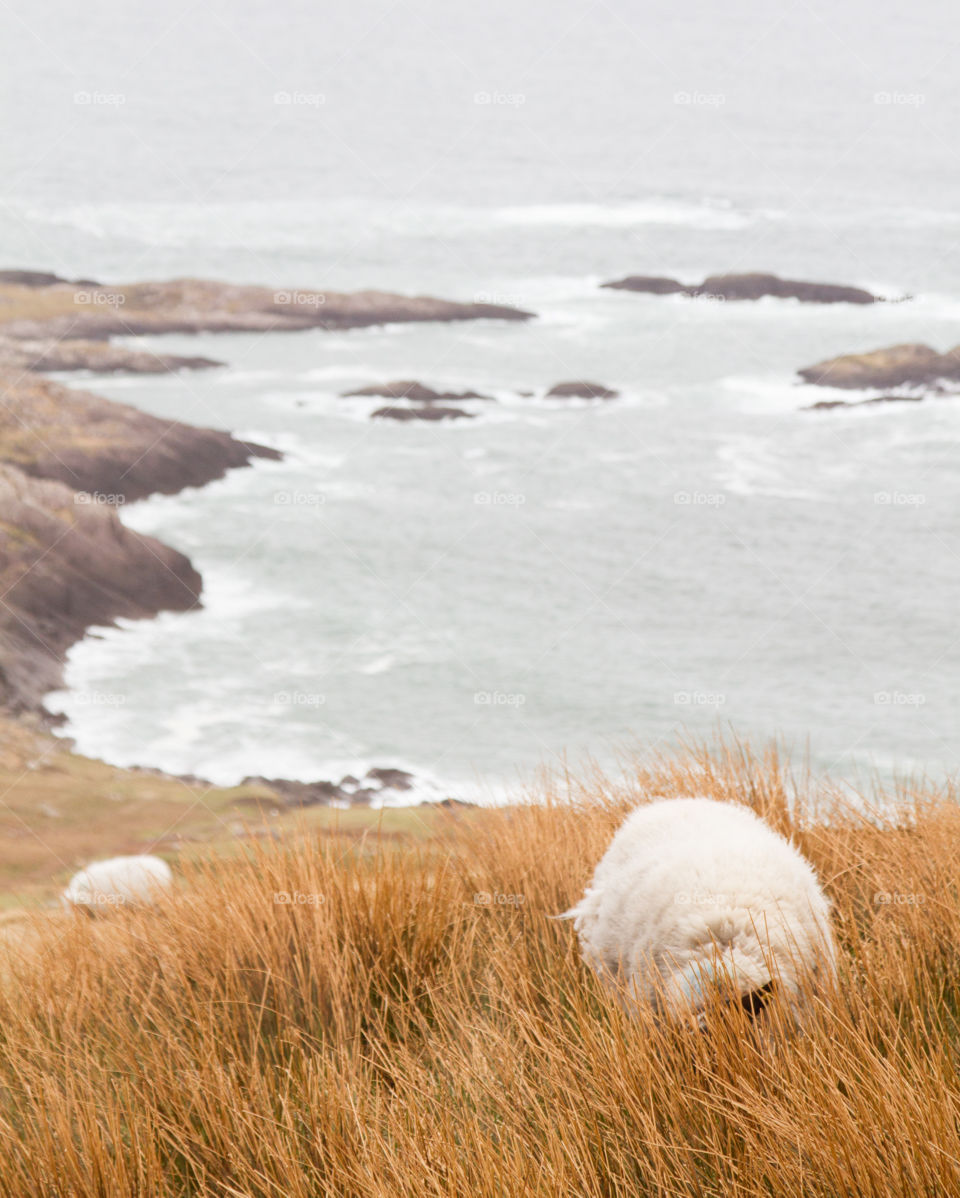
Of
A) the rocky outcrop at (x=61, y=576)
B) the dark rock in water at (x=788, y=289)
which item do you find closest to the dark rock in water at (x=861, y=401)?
the dark rock in water at (x=788, y=289)

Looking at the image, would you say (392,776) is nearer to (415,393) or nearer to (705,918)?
(705,918)

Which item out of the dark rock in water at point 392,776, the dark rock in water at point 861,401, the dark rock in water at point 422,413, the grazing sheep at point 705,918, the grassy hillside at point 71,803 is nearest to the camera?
the grazing sheep at point 705,918

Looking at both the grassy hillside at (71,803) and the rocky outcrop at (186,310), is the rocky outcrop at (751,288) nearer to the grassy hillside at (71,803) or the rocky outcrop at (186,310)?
the rocky outcrop at (186,310)

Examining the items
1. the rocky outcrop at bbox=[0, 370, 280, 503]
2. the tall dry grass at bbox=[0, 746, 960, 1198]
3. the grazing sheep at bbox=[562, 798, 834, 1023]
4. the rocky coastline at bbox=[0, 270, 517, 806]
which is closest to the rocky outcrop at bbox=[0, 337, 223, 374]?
the rocky coastline at bbox=[0, 270, 517, 806]

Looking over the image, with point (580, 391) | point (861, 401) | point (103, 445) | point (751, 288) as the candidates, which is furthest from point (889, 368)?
point (103, 445)

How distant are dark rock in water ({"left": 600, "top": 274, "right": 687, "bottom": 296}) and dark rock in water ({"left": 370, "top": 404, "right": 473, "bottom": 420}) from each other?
6.10 m

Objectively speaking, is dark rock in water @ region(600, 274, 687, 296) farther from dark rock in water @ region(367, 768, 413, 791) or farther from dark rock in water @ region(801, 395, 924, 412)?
dark rock in water @ region(367, 768, 413, 791)

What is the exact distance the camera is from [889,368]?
92.1ft

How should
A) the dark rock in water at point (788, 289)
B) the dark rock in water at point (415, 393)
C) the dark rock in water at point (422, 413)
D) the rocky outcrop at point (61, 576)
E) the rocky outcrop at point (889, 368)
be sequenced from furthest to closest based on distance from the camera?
the dark rock in water at point (788, 289)
the dark rock in water at point (415, 393)
the dark rock in water at point (422, 413)
the rocky outcrop at point (889, 368)
the rocky outcrop at point (61, 576)

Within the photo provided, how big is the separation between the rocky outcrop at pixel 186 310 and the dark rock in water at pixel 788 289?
19.2 ft

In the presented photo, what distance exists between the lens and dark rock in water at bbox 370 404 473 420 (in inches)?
1147

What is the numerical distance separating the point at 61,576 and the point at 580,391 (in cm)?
1544

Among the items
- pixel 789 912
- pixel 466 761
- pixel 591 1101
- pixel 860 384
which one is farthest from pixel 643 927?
pixel 860 384

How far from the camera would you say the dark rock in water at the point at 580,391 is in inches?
1236
